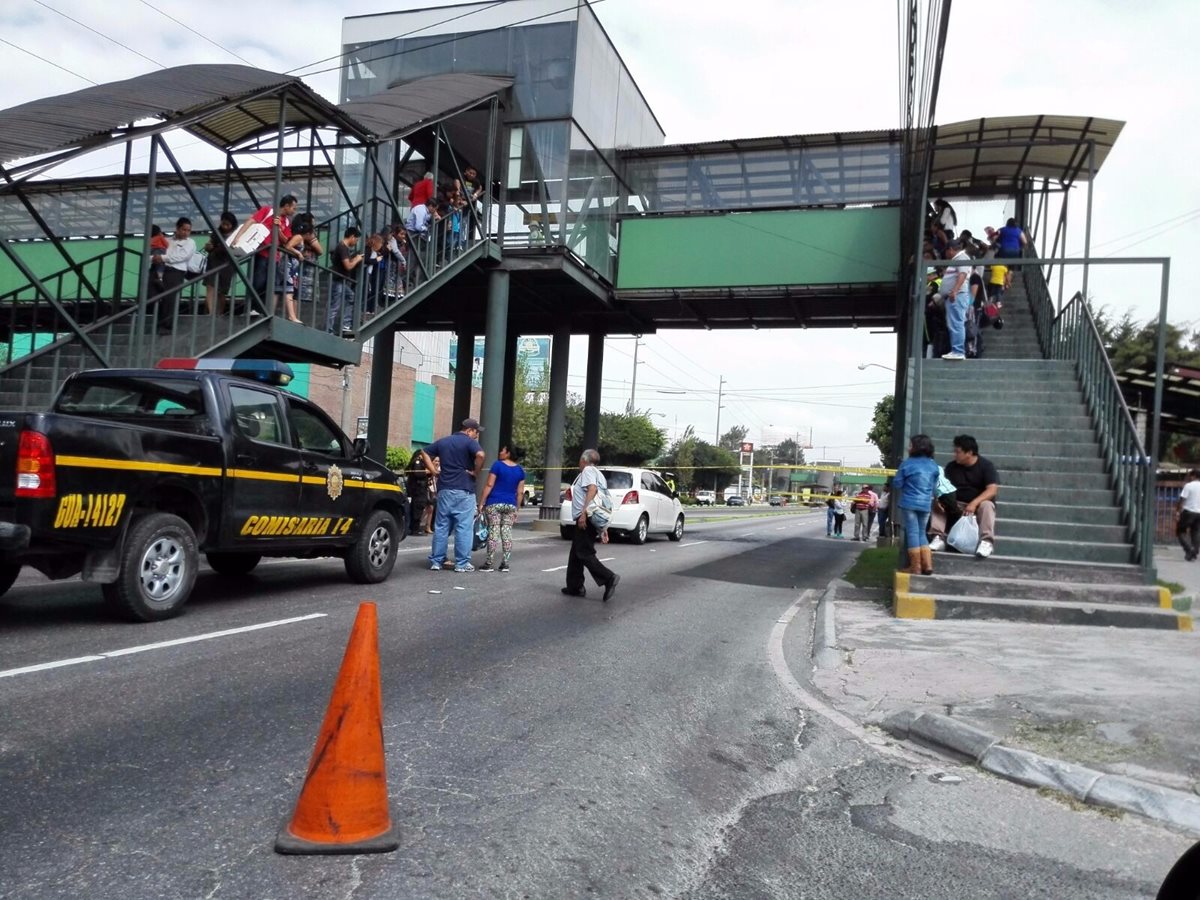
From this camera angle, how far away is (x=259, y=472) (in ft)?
28.3

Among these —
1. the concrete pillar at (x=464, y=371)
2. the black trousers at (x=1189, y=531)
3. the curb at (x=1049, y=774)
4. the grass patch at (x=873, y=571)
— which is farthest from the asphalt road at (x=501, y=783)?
the concrete pillar at (x=464, y=371)

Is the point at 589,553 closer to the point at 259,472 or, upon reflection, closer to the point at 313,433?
the point at 313,433

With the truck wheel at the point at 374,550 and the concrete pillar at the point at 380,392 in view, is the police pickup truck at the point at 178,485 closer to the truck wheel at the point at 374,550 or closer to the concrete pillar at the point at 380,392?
the truck wheel at the point at 374,550

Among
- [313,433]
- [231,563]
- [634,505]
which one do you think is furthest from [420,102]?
[231,563]

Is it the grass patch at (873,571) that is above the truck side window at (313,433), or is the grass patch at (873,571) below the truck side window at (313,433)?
below

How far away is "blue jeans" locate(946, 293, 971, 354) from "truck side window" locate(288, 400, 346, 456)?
30.6ft

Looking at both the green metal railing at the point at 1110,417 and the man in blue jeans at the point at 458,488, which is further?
the man in blue jeans at the point at 458,488

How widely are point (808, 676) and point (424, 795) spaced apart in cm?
393

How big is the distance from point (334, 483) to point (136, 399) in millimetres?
2064

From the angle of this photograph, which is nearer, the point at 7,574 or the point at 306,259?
the point at 7,574

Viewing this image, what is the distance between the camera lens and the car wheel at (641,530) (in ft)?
66.9

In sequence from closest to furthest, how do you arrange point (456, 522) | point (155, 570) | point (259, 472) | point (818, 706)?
point (818, 706) < point (155, 570) < point (259, 472) < point (456, 522)

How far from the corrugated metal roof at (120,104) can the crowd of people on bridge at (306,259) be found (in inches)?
60.9

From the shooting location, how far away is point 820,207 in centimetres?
2183
